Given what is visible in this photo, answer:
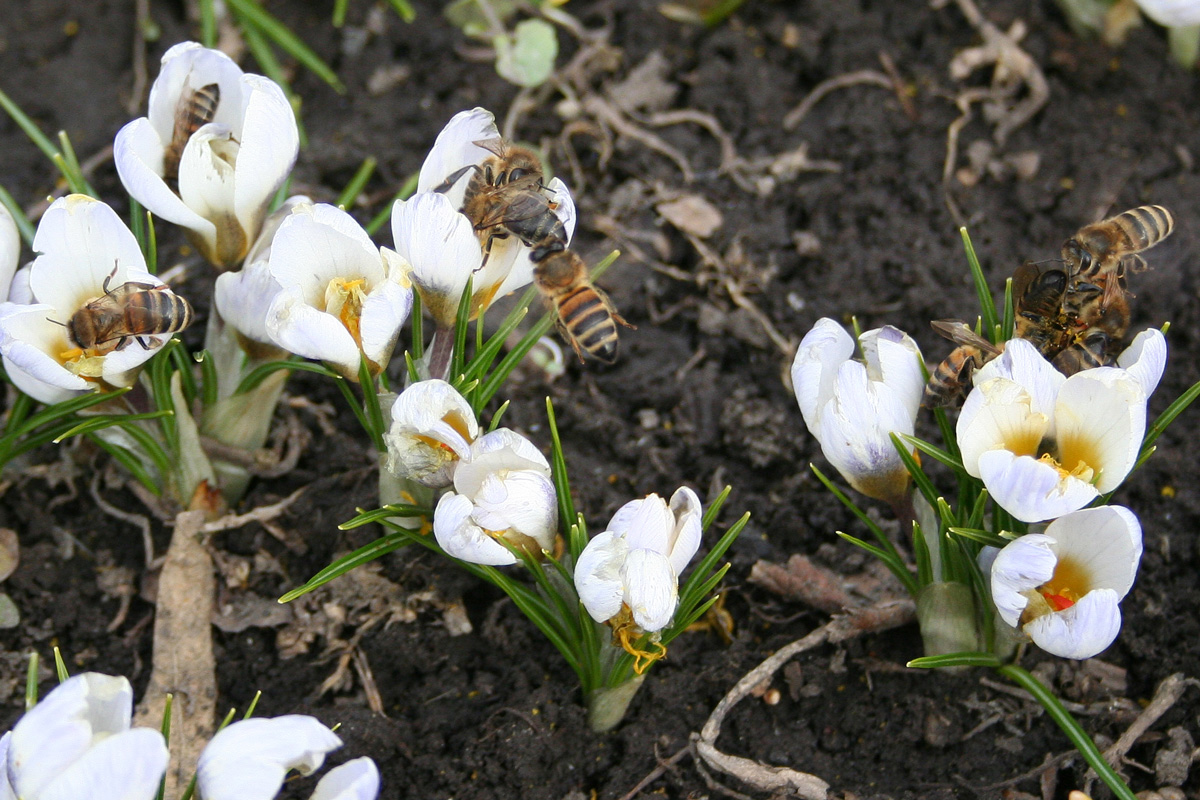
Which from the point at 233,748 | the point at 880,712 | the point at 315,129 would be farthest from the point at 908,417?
the point at 315,129

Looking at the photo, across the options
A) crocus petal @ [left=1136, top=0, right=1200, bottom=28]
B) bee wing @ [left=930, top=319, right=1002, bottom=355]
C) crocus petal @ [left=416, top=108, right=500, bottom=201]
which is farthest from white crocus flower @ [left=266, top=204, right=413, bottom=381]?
crocus petal @ [left=1136, top=0, right=1200, bottom=28]

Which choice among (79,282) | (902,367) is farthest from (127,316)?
(902,367)

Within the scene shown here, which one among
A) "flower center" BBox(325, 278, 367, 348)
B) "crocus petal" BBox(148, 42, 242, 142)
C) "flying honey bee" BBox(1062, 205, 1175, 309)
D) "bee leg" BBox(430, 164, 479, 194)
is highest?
"crocus petal" BBox(148, 42, 242, 142)

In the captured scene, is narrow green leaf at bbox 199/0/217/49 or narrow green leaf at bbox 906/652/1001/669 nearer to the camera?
narrow green leaf at bbox 906/652/1001/669

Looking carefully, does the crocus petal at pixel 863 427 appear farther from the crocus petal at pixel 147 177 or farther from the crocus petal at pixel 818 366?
the crocus petal at pixel 147 177

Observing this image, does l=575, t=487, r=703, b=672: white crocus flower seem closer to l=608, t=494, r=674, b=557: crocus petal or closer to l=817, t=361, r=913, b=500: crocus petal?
l=608, t=494, r=674, b=557: crocus petal

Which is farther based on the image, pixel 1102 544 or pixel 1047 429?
pixel 1047 429

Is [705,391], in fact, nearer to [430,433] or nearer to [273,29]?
[430,433]
